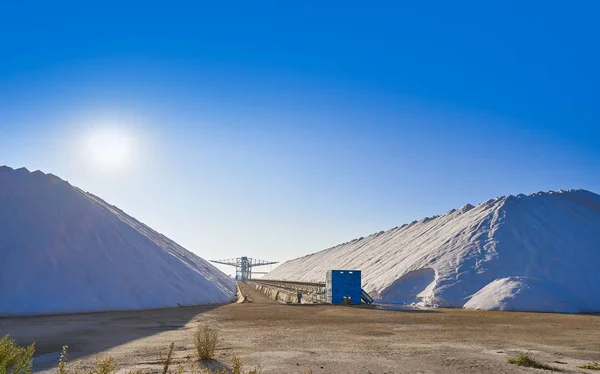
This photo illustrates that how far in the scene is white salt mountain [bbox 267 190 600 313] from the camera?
26500 mm

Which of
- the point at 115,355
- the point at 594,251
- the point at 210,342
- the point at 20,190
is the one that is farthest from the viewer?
the point at 594,251

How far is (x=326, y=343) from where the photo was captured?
11.1 m

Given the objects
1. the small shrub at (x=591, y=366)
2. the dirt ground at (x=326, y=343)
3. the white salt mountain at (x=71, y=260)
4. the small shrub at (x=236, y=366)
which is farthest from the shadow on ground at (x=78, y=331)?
the small shrub at (x=591, y=366)

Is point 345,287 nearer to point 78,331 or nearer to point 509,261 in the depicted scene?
point 509,261

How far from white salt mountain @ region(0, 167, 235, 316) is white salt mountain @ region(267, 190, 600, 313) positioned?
14971 mm

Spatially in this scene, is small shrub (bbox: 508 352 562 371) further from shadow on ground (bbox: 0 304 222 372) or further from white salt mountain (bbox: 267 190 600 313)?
white salt mountain (bbox: 267 190 600 313)

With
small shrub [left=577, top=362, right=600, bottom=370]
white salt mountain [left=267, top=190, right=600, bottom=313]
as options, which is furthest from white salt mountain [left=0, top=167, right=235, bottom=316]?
small shrub [left=577, top=362, right=600, bottom=370]

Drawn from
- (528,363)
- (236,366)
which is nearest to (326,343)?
(528,363)

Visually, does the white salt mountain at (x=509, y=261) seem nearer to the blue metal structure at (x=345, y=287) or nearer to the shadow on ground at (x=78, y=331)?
the blue metal structure at (x=345, y=287)

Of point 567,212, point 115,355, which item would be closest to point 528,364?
point 115,355

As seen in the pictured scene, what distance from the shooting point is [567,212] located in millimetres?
37938

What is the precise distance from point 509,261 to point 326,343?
23901 mm

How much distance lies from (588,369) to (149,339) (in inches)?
394

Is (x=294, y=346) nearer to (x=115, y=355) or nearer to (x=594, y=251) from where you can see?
(x=115, y=355)
